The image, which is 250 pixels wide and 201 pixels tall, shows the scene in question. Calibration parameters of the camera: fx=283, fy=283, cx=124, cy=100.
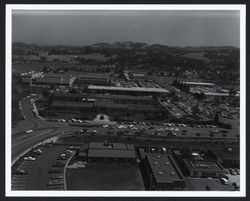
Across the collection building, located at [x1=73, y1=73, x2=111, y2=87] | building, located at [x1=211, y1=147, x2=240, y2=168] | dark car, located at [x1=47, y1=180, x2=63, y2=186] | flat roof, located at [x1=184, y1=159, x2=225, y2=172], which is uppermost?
building, located at [x1=73, y1=73, x2=111, y2=87]

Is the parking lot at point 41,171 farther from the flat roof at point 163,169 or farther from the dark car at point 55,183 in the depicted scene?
the flat roof at point 163,169

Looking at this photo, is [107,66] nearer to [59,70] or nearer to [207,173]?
[59,70]

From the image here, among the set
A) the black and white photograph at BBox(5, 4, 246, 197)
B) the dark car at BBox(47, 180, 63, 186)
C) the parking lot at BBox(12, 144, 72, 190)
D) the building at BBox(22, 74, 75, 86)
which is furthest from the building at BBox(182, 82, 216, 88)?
the dark car at BBox(47, 180, 63, 186)

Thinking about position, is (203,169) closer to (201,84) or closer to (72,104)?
(201,84)

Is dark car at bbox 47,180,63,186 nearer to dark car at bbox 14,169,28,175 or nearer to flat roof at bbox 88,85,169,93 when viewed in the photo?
dark car at bbox 14,169,28,175

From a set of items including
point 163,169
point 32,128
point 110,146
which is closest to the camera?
point 163,169

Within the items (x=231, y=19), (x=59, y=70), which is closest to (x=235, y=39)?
(x=231, y=19)

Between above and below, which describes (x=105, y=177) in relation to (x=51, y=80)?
below

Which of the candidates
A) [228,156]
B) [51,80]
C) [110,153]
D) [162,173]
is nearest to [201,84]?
[228,156]
